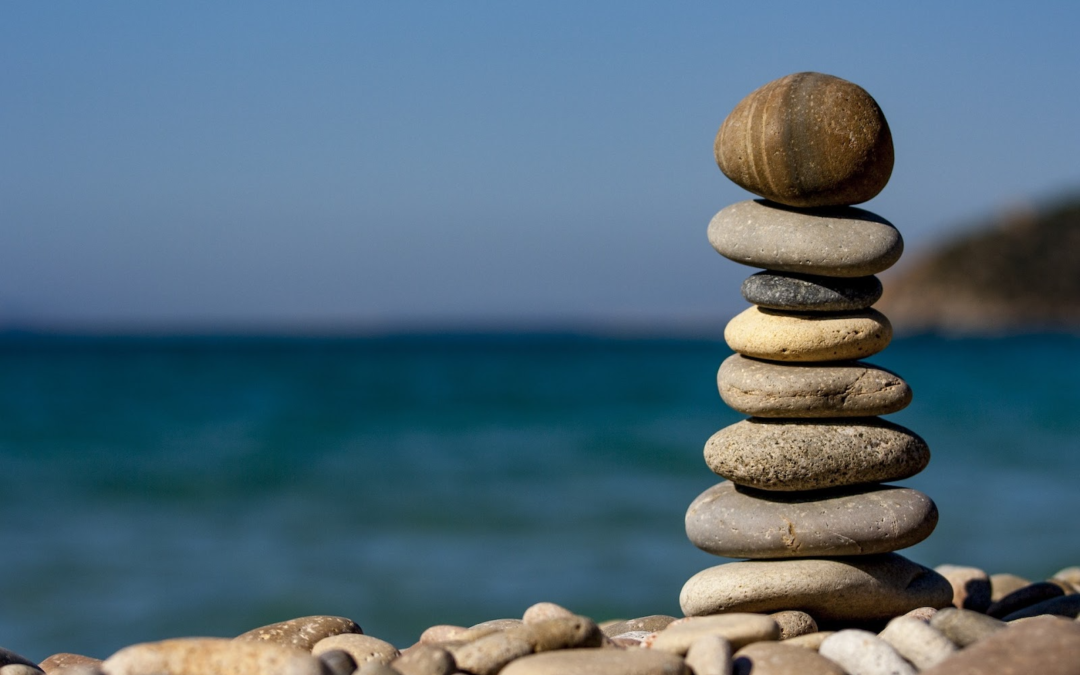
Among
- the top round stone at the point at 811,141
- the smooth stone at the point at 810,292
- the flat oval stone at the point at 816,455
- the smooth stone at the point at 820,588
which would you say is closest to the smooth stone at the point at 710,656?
the smooth stone at the point at 820,588

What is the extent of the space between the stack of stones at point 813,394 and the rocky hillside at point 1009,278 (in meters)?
77.0

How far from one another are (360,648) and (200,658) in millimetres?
690

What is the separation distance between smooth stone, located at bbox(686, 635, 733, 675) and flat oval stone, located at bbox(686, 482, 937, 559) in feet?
3.28

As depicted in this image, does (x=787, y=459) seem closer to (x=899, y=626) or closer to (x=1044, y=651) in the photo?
(x=899, y=626)

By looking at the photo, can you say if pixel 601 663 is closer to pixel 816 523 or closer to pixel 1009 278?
pixel 816 523

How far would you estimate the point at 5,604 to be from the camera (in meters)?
10.1

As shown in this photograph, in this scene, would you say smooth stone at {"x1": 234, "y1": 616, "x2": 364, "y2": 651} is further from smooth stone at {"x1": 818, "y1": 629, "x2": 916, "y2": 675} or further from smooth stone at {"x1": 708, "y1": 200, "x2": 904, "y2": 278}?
smooth stone at {"x1": 708, "y1": 200, "x2": 904, "y2": 278}

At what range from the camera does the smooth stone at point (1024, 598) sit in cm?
558

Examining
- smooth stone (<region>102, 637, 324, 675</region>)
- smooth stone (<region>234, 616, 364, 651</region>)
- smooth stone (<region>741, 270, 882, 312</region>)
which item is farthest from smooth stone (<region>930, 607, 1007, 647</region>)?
smooth stone (<region>234, 616, 364, 651</region>)

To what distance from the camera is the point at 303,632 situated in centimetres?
505

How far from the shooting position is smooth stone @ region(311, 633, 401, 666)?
14.2ft

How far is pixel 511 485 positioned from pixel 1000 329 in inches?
2697

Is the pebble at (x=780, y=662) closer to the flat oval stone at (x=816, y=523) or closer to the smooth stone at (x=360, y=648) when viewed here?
the flat oval stone at (x=816, y=523)

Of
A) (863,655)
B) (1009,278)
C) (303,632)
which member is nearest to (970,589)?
(863,655)
